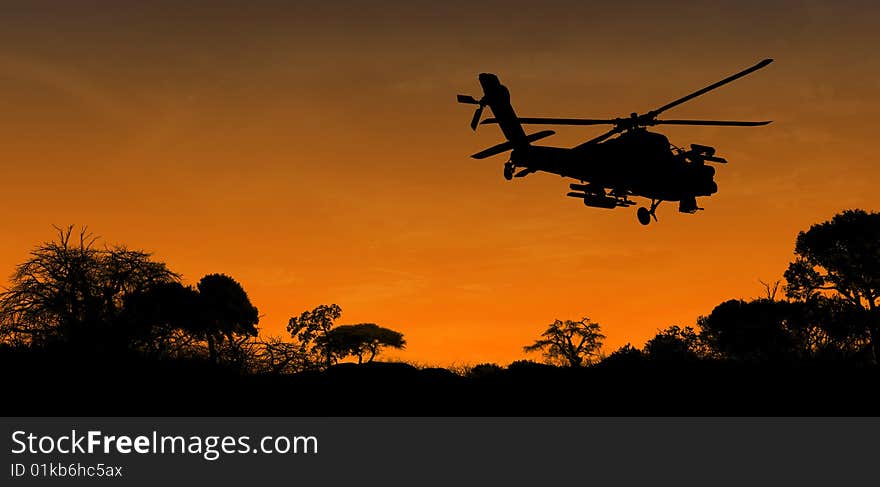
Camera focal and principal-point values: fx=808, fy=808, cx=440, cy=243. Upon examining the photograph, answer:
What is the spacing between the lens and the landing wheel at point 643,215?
97.3 ft

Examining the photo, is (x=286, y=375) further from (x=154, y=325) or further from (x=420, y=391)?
(x=154, y=325)

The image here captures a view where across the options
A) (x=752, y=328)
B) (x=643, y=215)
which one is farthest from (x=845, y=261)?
(x=643, y=215)

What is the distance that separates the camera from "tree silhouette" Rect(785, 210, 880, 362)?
205 ft

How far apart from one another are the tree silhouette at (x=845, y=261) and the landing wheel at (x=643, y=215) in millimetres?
39799

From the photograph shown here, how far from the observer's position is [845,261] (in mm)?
63656

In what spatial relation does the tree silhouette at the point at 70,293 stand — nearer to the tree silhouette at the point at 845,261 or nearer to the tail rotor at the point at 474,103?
the tail rotor at the point at 474,103

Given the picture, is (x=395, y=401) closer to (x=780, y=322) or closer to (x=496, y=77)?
(x=496, y=77)

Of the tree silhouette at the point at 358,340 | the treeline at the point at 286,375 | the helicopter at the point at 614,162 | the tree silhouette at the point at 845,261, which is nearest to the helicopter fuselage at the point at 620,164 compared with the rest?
the helicopter at the point at 614,162

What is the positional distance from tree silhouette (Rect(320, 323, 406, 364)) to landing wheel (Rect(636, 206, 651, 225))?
224 feet

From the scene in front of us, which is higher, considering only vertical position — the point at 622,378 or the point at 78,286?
the point at 78,286

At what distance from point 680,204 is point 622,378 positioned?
15.3 m

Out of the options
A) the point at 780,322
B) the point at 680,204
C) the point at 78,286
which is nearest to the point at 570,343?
the point at 780,322
